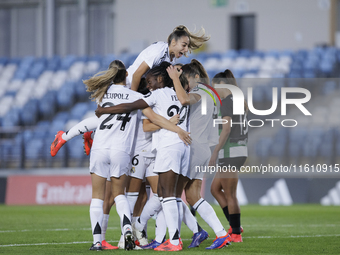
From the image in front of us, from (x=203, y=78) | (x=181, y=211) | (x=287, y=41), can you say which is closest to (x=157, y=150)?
(x=181, y=211)

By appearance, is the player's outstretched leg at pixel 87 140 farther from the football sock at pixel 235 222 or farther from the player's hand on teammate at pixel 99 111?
the football sock at pixel 235 222

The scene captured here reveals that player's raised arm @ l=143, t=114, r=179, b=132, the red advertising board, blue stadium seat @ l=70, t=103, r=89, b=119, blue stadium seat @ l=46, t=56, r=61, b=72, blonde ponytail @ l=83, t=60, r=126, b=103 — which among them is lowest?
the red advertising board

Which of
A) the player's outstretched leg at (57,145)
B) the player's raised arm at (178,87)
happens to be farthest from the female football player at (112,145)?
the player's outstretched leg at (57,145)

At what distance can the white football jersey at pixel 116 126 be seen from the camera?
5711 mm

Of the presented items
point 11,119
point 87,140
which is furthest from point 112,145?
point 11,119

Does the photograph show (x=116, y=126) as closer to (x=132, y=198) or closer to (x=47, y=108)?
(x=132, y=198)

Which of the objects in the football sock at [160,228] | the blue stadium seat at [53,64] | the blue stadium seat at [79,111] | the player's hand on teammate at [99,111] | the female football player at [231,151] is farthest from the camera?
the blue stadium seat at [53,64]

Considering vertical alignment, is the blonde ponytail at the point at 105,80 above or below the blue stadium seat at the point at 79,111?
above

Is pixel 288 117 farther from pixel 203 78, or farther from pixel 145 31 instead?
pixel 145 31

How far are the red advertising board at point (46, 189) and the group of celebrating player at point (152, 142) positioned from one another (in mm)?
7702

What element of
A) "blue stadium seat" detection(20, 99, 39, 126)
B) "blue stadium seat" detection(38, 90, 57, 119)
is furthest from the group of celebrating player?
"blue stadium seat" detection(38, 90, 57, 119)

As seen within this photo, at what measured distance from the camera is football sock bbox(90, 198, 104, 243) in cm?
563

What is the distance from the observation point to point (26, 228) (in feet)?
27.1

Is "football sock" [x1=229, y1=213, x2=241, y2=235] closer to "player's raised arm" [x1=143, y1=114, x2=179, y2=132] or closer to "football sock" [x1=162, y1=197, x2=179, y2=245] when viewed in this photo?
"football sock" [x1=162, y1=197, x2=179, y2=245]
